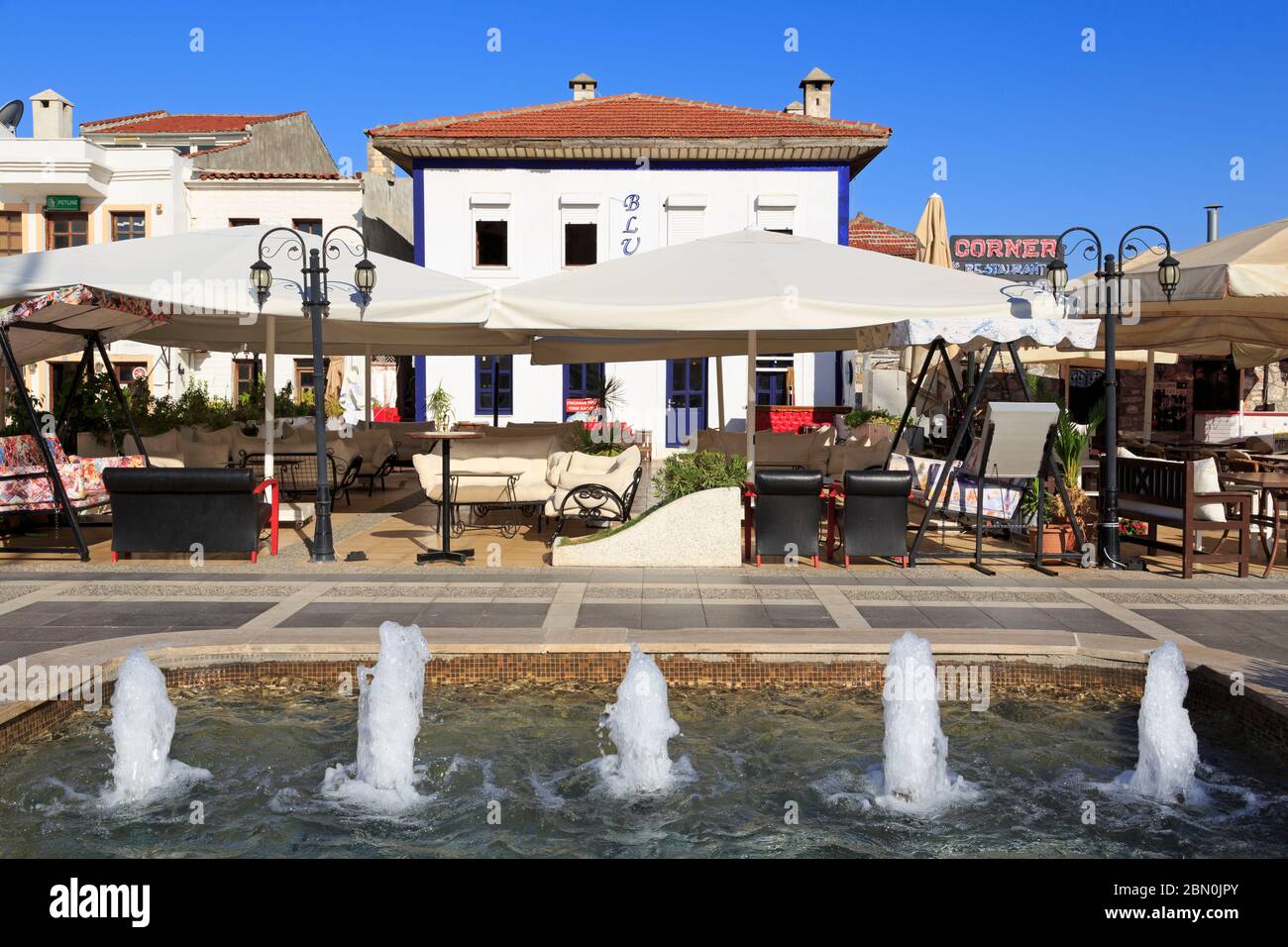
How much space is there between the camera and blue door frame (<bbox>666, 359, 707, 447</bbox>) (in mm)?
26333

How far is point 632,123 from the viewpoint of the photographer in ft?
89.9

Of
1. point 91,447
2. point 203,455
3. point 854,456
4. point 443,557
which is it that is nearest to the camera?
point 443,557

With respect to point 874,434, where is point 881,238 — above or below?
above

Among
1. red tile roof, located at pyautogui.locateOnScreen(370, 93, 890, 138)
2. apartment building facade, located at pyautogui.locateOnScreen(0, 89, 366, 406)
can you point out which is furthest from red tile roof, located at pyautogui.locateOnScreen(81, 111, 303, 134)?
red tile roof, located at pyautogui.locateOnScreen(370, 93, 890, 138)

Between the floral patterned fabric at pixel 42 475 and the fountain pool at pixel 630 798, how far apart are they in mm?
4997

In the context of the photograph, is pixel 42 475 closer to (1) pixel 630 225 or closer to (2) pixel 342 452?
(2) pixel 342 452

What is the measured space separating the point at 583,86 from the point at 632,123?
627cm

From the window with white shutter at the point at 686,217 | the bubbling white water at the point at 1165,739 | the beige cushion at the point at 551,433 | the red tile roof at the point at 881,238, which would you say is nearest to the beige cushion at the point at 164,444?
the beige cushion at the point at 551,433

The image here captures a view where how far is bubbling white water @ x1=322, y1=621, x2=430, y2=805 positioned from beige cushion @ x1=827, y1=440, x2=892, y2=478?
6.83 meters

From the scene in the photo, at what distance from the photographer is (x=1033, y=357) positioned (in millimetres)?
17328

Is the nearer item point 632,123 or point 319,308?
point 319,308

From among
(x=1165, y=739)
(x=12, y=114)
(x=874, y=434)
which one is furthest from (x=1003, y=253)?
(x=1165, y=739)
